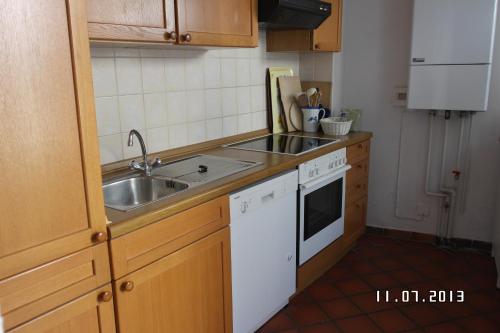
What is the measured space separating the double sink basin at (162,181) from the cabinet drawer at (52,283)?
49cm

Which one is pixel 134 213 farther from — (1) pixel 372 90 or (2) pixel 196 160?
(1) pixel 372 90

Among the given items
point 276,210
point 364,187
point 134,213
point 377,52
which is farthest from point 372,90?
point 134,213

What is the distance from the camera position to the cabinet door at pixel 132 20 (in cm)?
139

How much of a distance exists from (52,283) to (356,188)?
7.17 feet

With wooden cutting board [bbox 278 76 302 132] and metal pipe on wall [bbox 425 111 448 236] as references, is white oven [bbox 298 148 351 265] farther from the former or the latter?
metal pipe on wall [bbox 425 111 448 236]

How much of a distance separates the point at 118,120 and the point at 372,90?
1.94 m

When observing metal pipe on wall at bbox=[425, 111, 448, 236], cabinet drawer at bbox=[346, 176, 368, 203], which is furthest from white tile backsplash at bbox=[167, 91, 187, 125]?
metal pipe on wall at bbox=[425, 111, 448, 236]

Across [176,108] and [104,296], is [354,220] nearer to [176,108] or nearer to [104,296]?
[176,108]

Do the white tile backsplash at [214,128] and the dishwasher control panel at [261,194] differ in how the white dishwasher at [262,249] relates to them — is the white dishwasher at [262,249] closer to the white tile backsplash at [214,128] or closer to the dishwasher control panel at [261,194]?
the dishwasher control panel at [261,194]

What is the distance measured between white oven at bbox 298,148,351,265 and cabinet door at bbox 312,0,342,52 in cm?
70

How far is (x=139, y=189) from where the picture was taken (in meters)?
1.84

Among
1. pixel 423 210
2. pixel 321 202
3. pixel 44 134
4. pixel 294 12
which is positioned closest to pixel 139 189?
pixel 44 134

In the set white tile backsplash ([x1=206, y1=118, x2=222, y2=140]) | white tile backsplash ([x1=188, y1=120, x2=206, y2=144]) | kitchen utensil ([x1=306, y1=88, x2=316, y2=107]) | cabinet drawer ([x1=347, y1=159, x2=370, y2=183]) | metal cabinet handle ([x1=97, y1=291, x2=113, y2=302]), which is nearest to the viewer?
metal cabinet handle ([x1=97, y1=291, x2=113, y2=302])

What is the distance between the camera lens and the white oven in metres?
2.25
